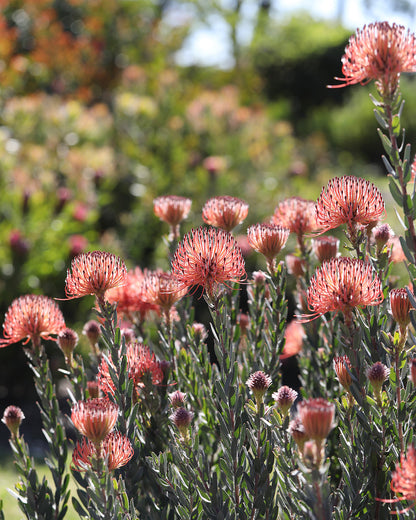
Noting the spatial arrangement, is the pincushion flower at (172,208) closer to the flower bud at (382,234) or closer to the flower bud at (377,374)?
the flower bud at (382,234)

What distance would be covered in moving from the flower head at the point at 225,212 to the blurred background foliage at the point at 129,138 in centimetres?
310

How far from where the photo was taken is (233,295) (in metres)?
2.28

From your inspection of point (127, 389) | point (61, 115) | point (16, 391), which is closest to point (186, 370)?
point (127, 389)

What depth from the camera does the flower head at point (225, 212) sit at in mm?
1989

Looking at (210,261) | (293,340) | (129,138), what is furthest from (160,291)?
(129,138)

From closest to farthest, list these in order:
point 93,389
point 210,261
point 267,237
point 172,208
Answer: point 210,261 < point 267,237 < point 93,389 < point 172,208

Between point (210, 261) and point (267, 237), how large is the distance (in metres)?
0.33

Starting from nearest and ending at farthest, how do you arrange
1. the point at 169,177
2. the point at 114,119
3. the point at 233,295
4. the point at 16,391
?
the point at 233,295 < the point at 16,391 < the point at 169,177 < the point at 114,119

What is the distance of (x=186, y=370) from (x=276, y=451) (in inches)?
22.6

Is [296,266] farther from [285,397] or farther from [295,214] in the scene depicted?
[285,397]

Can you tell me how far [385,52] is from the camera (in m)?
1.38

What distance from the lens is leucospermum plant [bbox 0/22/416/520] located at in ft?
4.59

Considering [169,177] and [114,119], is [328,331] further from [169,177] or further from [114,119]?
[114,119]

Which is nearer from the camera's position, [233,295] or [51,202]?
[233,295]
